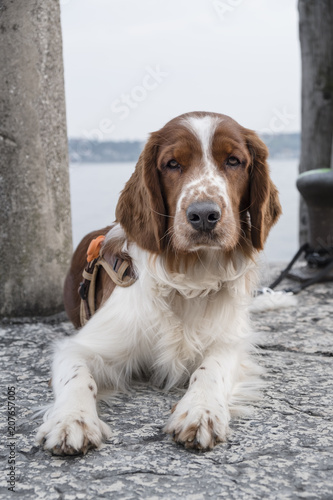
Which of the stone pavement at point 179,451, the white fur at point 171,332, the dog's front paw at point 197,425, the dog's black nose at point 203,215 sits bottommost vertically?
the stone pavement at point 179,451

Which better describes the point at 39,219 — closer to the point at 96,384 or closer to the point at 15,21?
the point at 15,21

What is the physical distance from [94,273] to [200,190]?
3.19ft

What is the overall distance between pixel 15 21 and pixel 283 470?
3149 mm

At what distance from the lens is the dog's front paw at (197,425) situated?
7.34ft

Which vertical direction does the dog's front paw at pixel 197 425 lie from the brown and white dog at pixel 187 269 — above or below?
below

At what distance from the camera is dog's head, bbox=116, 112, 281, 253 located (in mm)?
2549

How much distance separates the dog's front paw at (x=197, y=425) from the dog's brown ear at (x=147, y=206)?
764 mm

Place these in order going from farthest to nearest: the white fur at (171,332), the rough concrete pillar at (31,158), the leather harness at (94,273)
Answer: the rough concrete pillar at (31,158) → the leather harness at (94,273) → the white fur at (171,332)

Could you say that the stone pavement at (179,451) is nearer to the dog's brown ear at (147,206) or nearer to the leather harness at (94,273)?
the leather harness at (94,273)

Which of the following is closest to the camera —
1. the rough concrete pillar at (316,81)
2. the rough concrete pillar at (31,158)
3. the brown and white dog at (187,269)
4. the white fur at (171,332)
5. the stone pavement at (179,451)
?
the stone pavement at (179,451)

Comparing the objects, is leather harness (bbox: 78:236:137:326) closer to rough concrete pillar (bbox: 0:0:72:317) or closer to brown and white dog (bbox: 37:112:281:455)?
brown and white dog (bbox: 37:112:281:455)

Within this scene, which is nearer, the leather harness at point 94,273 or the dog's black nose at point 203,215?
the dog's black nose at point 203,215

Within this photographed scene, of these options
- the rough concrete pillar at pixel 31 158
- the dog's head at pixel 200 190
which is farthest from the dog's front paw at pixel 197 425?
the rough concrete pillar at pixel 31 158

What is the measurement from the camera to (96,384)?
275cm
